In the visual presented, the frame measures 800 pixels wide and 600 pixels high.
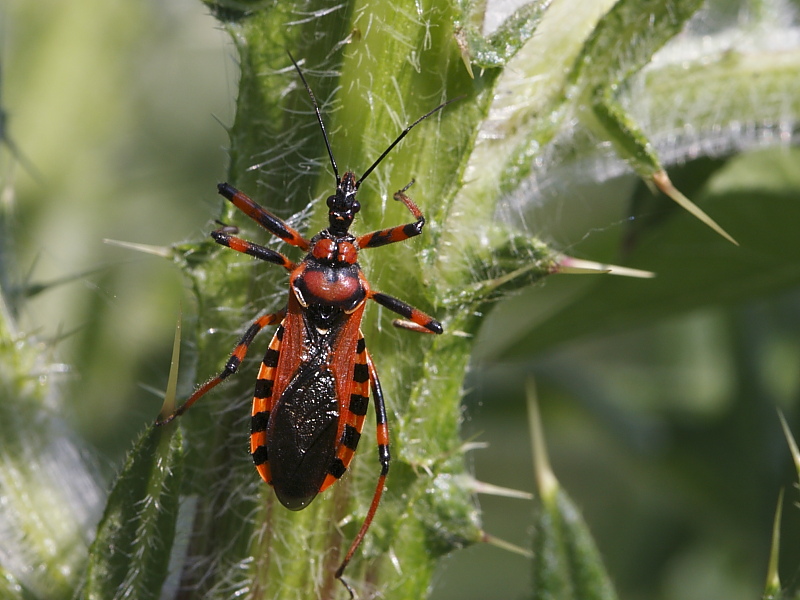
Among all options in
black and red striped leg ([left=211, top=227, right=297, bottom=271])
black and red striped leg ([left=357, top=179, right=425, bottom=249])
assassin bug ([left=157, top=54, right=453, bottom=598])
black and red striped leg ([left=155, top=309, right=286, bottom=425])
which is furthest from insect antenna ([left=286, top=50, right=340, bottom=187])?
black and red striped leg ([left=155, top=309, right=286, bottom=425])

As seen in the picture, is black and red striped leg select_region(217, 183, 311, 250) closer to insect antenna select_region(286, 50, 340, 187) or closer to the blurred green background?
insect antenna select_region(286, 50, 340, 187)

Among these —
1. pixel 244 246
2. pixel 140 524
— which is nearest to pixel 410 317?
pixel 244 246

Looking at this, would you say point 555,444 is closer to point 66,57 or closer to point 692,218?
point 692,218

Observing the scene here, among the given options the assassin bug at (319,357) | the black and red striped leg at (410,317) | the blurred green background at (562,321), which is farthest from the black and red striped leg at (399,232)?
the blurred green background at (562,321)

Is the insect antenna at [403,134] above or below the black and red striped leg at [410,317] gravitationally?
above

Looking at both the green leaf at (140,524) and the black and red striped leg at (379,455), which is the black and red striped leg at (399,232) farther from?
the green leaf at (140,524)

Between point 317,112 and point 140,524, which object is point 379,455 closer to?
point 140,524
